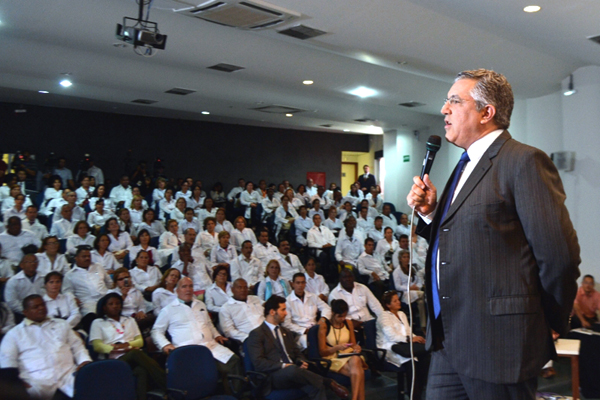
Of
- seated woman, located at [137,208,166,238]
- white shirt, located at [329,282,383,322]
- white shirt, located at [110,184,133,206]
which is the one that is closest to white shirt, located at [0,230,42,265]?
seated woman, located at [137,208,166,238]

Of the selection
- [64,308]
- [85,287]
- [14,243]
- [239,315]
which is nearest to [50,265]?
[85,287]

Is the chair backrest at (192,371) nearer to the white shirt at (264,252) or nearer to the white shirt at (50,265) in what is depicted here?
the white shirt at (50,265)

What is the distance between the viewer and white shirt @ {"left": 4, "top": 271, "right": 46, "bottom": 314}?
5102 mm

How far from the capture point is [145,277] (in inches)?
245

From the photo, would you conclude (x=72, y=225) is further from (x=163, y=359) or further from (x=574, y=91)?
(x=574, y=91)

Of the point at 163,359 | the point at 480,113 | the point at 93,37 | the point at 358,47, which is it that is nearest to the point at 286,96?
the point at 358,47

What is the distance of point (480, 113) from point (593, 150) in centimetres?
631

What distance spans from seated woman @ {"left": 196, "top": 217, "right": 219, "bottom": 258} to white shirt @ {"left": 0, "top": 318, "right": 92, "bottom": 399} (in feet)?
11.7

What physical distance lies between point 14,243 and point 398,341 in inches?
183

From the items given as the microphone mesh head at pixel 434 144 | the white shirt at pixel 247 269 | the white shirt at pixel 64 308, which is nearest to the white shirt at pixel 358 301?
the white shirt at pixel 247 269

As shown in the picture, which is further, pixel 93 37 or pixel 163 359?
pixel 93 37

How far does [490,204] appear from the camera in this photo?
1373 millimetres

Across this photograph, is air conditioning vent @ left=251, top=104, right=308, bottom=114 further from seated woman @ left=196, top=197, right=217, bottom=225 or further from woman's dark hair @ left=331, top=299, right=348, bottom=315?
woman's dark hair @ left=331, top=299, right=348, bottom=315

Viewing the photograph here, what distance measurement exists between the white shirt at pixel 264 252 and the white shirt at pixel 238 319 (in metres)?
2.16
